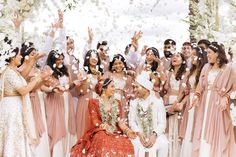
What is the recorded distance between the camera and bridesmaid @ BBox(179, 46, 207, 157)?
7.30m

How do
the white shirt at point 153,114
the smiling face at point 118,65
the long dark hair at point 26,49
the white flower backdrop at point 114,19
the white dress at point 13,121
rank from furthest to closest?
the white flower backdrop at point 114,19 → the smiling face at point 118,65 → the white shirt at point 153,114 → the long dark hair at point 26,49 → the white dress at point 13,121

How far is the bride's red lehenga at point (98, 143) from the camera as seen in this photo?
22.0 feet

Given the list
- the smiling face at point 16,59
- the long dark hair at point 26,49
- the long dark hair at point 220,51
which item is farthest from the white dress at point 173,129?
the smiling face at point 16,59

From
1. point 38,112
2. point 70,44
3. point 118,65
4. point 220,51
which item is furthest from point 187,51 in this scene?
point 38,112

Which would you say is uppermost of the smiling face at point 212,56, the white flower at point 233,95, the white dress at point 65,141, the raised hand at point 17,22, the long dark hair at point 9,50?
the raised hand at point 17,22

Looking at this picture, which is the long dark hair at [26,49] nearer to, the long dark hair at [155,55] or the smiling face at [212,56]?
the long dark hair at [155,55]

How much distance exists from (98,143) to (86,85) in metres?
1.03

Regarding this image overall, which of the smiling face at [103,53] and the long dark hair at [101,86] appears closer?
the long dark hair at [101,86]

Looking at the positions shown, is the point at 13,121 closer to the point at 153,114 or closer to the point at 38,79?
the point at 38,79

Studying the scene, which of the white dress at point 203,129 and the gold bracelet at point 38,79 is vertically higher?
the gold bracelet at point 38,79

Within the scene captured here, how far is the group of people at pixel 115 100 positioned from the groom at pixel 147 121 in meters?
0.01

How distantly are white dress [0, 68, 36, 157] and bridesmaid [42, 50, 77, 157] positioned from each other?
529 millimetres

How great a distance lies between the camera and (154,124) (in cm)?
723

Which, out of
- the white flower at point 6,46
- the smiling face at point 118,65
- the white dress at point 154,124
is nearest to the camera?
the white flower at point 6,46
